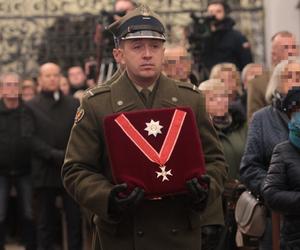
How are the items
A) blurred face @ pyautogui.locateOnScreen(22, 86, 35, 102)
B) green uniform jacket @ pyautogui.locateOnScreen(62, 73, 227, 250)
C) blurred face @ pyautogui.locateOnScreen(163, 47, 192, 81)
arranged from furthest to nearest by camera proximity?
blurred face @ pyautogui.locateOnScreen(22, 86, 35, 102) < blurred face @ pyautogui.locateOnScreen(163, 47, 192, 81) < green uniform jacket @ pyautogui.locateOnScreen(62, 73, 227, 250)

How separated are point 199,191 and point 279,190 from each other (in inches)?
53.4

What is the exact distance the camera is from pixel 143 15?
5613 mm

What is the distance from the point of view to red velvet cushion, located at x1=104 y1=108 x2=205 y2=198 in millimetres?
5266

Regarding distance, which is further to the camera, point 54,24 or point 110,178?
point 54,24

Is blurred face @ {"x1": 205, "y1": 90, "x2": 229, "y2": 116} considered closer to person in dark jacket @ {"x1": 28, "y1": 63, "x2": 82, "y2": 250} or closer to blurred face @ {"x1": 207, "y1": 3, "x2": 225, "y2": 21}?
person in dark jacket @ {"x1": 28, "y1": 63, "x2": 82, "y2": 250}

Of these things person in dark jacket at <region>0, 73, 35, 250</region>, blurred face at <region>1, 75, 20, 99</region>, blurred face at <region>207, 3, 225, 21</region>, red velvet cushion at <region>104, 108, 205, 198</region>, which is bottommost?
person in dark jacket at <region>0, 73, 35, 250</region>

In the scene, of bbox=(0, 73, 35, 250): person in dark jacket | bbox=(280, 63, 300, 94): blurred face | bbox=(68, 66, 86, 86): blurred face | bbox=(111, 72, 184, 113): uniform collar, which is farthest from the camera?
bbox=(68, 66, 86, 86): blurred face

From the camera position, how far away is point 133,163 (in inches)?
208

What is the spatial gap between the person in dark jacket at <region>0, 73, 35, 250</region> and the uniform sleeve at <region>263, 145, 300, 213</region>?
459cm

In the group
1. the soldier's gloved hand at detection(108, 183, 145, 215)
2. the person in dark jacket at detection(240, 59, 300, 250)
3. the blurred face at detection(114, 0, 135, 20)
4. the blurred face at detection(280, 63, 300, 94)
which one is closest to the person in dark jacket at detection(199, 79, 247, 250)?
the person in dark jacket at detection(240, 59, 300, 250)

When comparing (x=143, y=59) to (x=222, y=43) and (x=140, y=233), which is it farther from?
(x=222, y=43)

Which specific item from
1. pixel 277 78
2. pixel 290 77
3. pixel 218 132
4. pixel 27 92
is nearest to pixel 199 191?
pixel 290 77

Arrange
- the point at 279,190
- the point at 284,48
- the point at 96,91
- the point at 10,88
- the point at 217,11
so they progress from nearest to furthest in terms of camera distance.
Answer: the point at 96,91 < the point at 279,190 < the point at 284,48 < the point at 10,88 < the point at 217,11

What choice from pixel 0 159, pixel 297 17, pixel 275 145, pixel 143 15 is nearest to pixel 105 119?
pixel 143 15
